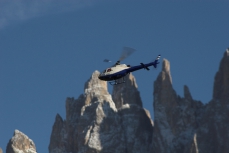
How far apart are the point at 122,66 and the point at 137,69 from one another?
3222 mm

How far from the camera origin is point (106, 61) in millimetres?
180875

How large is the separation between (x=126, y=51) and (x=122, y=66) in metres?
7.95

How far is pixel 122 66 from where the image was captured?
621ft

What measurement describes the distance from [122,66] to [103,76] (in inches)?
148

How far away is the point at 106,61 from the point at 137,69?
1172 centimetres

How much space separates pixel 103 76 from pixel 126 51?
7791 millimetres

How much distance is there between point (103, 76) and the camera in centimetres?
18762

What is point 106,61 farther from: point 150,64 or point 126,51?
point 150,64

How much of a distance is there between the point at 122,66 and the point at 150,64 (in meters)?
7.33

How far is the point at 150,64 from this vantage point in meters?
195

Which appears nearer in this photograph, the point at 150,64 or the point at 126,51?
the point at 126,51

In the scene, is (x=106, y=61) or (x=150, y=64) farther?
(x=150, y=64)

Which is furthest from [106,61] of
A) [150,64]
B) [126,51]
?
[150,64]

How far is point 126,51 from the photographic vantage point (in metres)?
182
